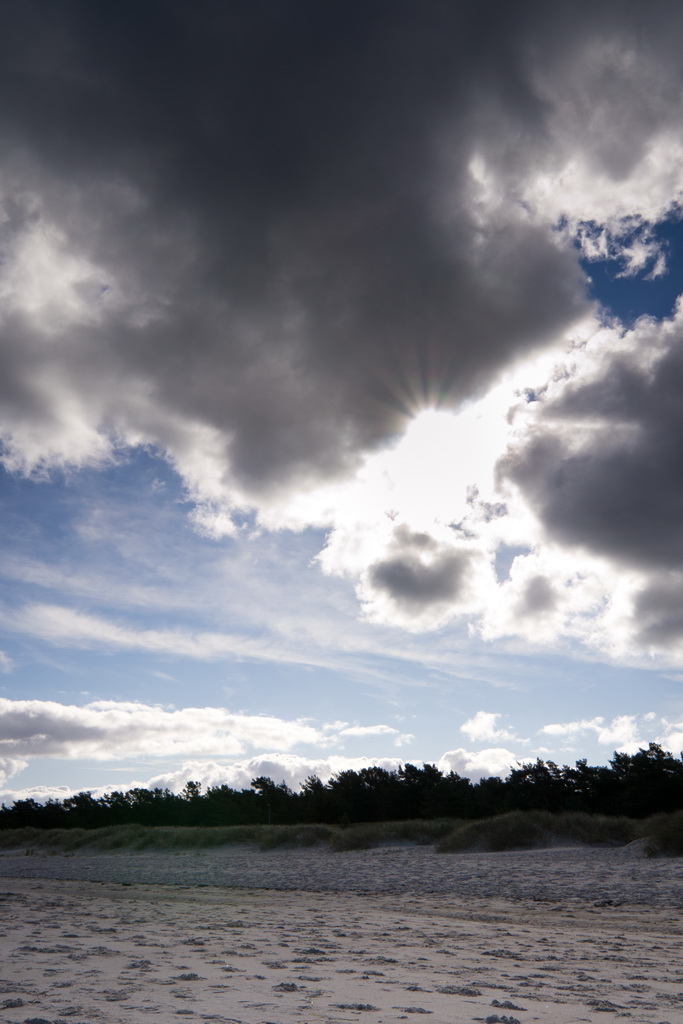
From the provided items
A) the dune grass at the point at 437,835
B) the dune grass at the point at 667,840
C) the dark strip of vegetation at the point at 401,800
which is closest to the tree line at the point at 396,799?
the dark strip of vegetation at the point at 401,800

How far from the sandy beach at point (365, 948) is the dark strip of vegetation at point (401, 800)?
748 cm

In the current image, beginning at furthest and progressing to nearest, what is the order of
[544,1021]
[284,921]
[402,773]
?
1. [402,773]
2. [284,921]
3. [544,1021]

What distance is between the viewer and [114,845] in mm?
41438

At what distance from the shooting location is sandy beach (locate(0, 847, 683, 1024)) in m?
4.92

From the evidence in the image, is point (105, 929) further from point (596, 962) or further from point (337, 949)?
point (596, 962)

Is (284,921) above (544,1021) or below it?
below

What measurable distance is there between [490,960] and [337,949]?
1796mm

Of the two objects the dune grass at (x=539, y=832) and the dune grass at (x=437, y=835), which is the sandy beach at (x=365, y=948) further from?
the dune grass at (x=539, y=832)

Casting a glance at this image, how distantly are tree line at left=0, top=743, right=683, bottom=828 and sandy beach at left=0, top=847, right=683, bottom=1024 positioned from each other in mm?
25778

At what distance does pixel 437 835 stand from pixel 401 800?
2525cm

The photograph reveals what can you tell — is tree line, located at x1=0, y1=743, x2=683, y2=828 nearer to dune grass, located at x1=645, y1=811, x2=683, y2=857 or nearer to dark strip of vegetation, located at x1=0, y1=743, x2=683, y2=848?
dark strip of vegetation, located at x1=0, y1=743, x2=683, y2=848

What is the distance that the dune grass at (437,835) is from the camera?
946 inches

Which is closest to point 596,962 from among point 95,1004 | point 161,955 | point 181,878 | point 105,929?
point 161,955

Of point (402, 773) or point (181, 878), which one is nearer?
point (181, 878)
